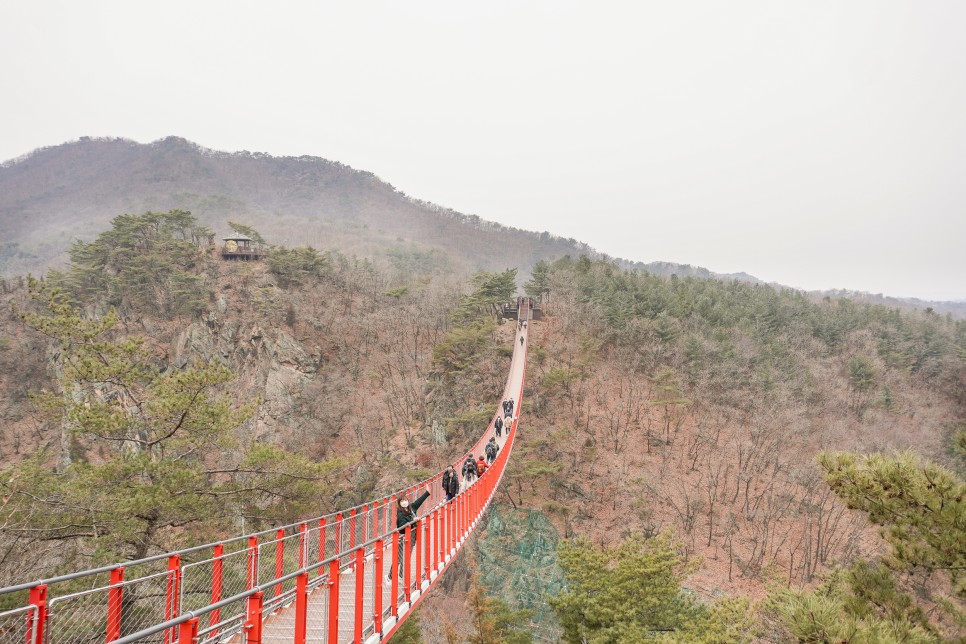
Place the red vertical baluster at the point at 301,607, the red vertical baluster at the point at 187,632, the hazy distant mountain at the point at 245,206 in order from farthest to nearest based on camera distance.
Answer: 1. the hazy distant mountain at the point at 245,206
2. the red vertical baluster at the point at 301,607
3. the red vertical baluster at the point at 187,632

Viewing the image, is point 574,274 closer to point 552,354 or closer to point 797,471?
point 552,354

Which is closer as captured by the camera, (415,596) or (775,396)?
(415,596)

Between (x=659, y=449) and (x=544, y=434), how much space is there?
5.33 metres

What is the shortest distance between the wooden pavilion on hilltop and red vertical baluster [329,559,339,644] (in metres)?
30.3

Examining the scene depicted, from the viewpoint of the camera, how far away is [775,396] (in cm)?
2125

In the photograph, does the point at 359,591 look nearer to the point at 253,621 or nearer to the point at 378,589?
the point at 378,589

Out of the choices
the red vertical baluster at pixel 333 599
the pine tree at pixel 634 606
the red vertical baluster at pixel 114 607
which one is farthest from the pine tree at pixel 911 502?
the red vertical baluster at pixel 114 607

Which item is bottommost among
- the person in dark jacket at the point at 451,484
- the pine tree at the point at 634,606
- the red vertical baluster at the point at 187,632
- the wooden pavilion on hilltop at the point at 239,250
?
the pine tree at the point at 634,606

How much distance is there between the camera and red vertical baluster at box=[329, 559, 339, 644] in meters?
3.36

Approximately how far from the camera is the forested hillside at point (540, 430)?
23.0 ft

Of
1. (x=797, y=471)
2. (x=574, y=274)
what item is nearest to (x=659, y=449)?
(x=797, y=471)

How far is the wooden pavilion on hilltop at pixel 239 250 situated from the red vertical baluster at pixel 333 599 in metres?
30.3

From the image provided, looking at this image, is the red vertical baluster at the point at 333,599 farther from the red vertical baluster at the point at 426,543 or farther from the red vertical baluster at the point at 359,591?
the red vertical baluster at the point at 426,543

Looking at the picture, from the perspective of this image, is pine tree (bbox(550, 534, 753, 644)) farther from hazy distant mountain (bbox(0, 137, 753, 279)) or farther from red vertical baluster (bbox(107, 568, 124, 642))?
hazy distant mountain (bbox(0, 137, 753, 279))
